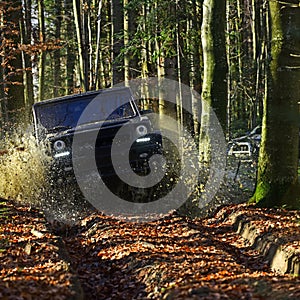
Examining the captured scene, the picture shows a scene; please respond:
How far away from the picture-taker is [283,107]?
10891 mm

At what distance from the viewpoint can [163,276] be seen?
6828mm

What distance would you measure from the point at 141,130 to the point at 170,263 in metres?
5.55

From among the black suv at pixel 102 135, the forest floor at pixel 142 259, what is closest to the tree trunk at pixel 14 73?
the black suv at pixel 102 135

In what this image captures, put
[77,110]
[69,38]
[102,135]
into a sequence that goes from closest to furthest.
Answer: [102,135] < [77,110] < [69,38]

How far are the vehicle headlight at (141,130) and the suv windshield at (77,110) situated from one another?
0.79 metres

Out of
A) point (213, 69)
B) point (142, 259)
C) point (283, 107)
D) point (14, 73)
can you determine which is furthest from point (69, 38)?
point (142, 259)

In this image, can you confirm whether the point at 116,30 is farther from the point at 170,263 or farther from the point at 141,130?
the point at 170,263

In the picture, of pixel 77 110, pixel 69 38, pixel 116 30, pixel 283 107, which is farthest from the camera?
pixel 69 38

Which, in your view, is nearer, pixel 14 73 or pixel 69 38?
pixel 14 73

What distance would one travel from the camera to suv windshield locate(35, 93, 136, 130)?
13453 millimetres

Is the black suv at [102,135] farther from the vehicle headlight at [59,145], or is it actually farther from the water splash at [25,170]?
the water splash at [25,170]

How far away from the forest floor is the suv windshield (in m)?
2.33

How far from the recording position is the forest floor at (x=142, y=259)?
20.2 ft

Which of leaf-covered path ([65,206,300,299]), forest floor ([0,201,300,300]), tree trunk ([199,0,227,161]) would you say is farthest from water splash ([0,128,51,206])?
tree trunk ([199,0,227,161])
